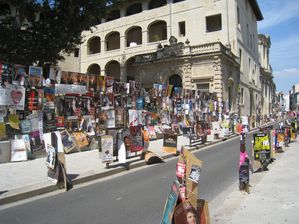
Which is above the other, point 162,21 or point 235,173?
point 162,21

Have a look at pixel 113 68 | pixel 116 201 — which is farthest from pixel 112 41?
pixel 116 201

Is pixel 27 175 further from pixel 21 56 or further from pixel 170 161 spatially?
pixel 21 56

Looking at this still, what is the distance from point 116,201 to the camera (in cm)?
737

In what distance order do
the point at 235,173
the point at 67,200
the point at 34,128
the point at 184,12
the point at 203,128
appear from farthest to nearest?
the point at 184,12, the point at 203,128, the point at 34,128, the point at 235,173, the point at 67,200

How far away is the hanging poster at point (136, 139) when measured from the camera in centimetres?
1233

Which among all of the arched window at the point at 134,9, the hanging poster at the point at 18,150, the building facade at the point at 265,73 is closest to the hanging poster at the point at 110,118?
the hanging poster at the point at 18,150

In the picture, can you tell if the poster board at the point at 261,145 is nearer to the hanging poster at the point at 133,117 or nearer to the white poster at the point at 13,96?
the white poster at the point at 13,96

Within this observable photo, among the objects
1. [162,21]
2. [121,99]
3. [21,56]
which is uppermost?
[162,21]

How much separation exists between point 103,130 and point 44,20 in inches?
359

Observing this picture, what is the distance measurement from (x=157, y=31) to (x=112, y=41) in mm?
8357

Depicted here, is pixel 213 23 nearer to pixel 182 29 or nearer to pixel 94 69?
pixel 182 29

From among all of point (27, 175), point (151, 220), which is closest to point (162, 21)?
point (27, 175)

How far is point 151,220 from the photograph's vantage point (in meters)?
6.05

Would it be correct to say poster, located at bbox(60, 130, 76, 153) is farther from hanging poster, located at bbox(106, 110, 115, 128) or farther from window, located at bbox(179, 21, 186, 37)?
window, located at bbox(179, 21, 186, 37)
